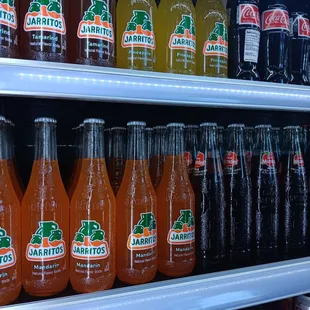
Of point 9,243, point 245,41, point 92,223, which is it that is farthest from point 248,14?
point 9,243

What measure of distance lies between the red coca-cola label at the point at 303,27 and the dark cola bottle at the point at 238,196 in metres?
0.33

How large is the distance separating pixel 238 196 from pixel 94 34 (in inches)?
23.2

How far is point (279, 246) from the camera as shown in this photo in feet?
3.69

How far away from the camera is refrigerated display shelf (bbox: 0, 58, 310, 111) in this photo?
67 cm

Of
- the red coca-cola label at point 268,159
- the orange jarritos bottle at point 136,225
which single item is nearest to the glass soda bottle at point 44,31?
the orange jarritos bottle at point 136,225

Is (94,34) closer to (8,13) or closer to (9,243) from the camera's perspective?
(8,13)

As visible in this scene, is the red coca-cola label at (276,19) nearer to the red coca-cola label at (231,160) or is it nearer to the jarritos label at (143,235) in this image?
the red coca-cola label at (231,160)

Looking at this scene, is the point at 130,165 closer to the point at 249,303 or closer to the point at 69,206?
the point at 69,206

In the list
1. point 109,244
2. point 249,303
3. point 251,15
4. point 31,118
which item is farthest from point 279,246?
point 31,118

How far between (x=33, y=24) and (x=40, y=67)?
0.13 m

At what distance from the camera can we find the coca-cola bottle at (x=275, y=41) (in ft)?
3.52

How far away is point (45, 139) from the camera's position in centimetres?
84

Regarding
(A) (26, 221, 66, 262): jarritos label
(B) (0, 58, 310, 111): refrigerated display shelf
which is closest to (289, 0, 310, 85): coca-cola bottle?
(B) (0, 58, 310, 111): refrigerated display shelf

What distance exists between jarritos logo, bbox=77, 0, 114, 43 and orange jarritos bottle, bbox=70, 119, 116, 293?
18 cm
